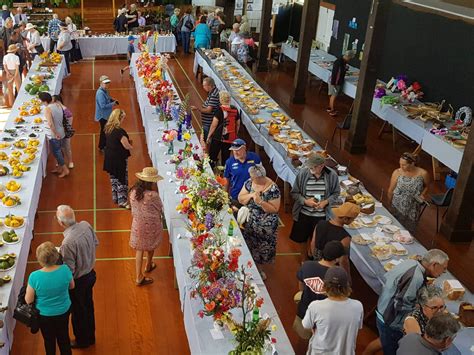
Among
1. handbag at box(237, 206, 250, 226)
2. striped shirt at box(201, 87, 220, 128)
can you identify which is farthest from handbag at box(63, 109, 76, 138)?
handbag at box(237, 206, 250, 226)

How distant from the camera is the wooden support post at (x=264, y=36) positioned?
15.5 meters

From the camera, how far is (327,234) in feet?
16.6

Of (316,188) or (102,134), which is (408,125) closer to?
(316,188)

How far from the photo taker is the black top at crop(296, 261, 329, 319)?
4.33 m

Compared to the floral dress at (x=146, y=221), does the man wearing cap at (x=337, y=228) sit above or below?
above

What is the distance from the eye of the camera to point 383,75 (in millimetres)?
13250

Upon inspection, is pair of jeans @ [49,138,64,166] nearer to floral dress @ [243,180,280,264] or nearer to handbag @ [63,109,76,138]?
handbag @ [63,109,76,138]

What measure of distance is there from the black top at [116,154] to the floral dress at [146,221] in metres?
1.74

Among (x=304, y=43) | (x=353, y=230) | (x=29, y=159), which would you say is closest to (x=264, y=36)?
(x=304, y=43)

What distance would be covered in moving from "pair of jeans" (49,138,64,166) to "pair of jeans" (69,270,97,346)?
4.08 m

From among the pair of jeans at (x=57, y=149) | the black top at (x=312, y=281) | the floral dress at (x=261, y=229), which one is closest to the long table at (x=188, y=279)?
the floral dress at (x=261, y=229)

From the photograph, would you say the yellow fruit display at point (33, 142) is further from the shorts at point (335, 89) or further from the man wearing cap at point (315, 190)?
the shorts at point (335, 89)

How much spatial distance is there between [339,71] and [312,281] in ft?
28.1

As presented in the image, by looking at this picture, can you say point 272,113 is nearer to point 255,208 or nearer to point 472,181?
point 472,181
